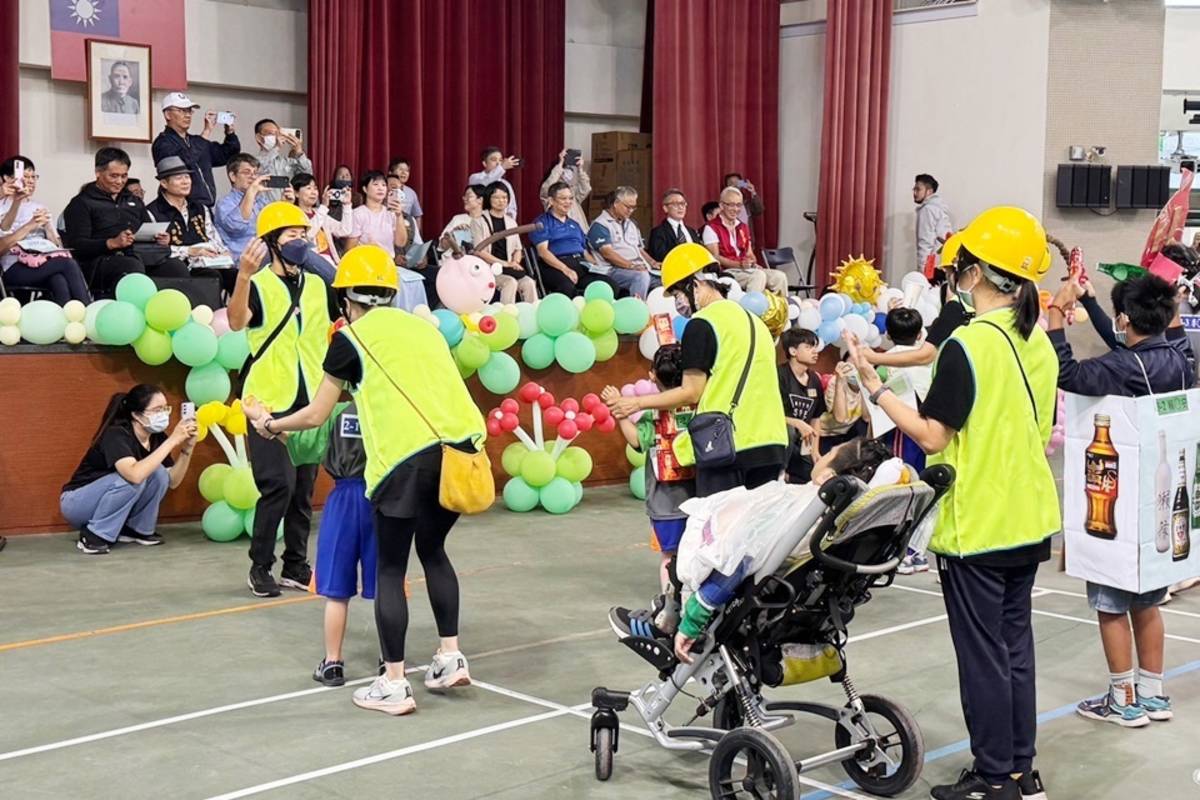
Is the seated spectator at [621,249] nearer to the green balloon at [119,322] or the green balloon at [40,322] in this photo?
the green balloon at [119,322]

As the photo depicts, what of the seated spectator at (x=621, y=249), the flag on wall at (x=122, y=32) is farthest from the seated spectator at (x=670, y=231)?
the flag on wall at (x=122, y=32)

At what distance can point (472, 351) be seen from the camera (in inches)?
377

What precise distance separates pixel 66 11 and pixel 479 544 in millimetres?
7066

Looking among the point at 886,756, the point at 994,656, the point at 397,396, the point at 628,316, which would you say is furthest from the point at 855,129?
the point at 994,656

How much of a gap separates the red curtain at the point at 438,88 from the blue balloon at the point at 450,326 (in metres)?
5.28

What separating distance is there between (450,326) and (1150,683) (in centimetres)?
507

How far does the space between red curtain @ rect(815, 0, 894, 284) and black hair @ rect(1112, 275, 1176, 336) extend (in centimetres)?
1062

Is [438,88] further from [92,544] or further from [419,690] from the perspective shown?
[419,690]

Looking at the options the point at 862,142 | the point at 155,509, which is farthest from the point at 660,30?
the point at 155,509

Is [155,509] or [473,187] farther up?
[473,187]

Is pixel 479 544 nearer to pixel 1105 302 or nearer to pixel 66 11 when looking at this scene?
pixel 66 11

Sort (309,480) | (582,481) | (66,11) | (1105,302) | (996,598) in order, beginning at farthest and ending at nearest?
(1105,302), (66,11), (582,481), (309,480), (996,598)

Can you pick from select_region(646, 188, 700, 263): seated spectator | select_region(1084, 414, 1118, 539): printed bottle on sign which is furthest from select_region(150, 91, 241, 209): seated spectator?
select_region(1084, 414, 1118, 539): printed bottle on sign

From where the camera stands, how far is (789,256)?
1566 centimetres
